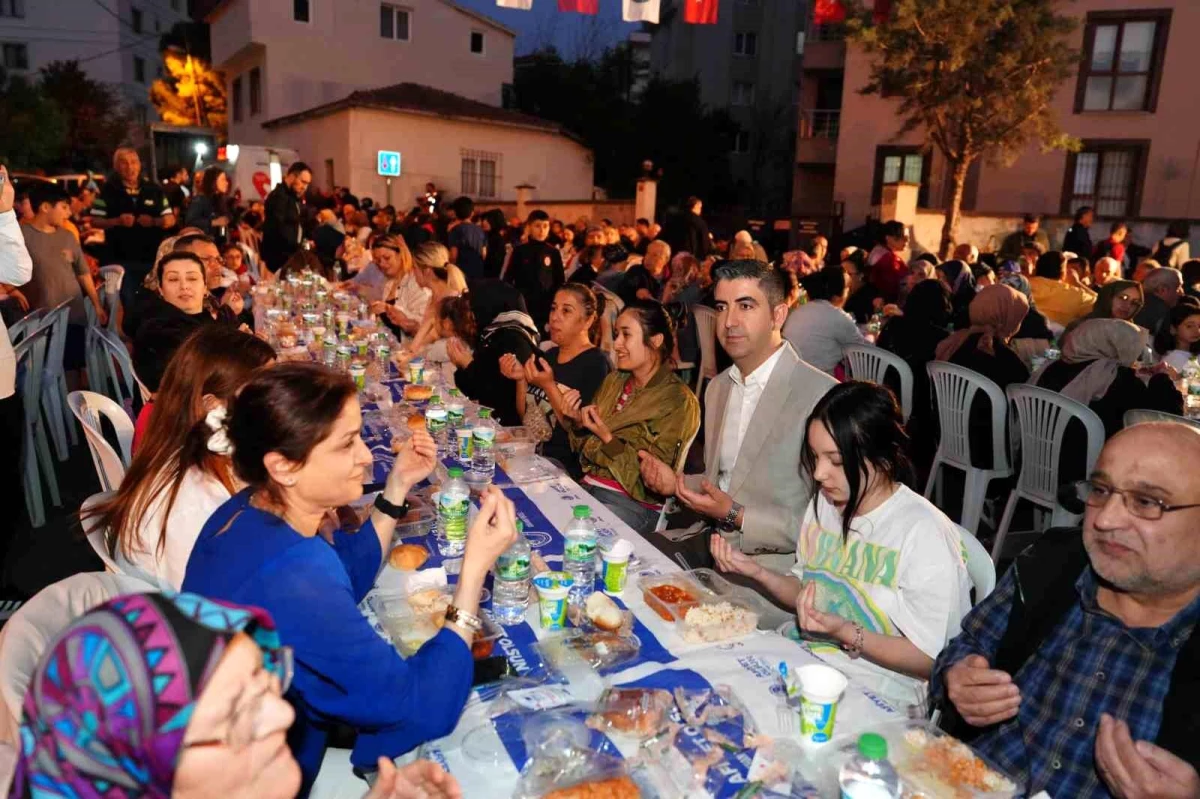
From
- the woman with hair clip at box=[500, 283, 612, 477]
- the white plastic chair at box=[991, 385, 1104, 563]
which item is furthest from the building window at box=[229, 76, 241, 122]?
the white plastic chair at box=[991, 385, 1104, 563]

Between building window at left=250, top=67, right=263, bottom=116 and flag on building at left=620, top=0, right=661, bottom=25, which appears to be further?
building window at left=250, top=67, right=263, bottom=116

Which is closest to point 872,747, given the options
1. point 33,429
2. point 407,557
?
point 407,557

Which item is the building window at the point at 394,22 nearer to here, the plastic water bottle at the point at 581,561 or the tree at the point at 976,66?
the tree at the point at 976,66

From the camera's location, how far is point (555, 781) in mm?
1653

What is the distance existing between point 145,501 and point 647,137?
1246 inches

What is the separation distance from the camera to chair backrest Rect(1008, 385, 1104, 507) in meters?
4.55

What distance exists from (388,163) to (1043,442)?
19752mm

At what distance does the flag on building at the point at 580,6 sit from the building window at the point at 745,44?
87.6 feet

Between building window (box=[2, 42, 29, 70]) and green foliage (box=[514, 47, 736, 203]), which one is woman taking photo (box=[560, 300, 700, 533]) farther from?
building window (box=[2, 42, 29, 70])

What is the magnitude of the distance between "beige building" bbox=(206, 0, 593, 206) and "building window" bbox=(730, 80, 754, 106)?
11822mm

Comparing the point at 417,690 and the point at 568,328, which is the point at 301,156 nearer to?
the point at 568,328

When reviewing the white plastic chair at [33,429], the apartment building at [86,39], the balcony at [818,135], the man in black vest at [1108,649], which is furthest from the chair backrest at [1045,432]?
the apartment building at [86,39]

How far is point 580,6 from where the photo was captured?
39.4 feet

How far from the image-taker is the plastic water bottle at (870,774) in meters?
1.58
